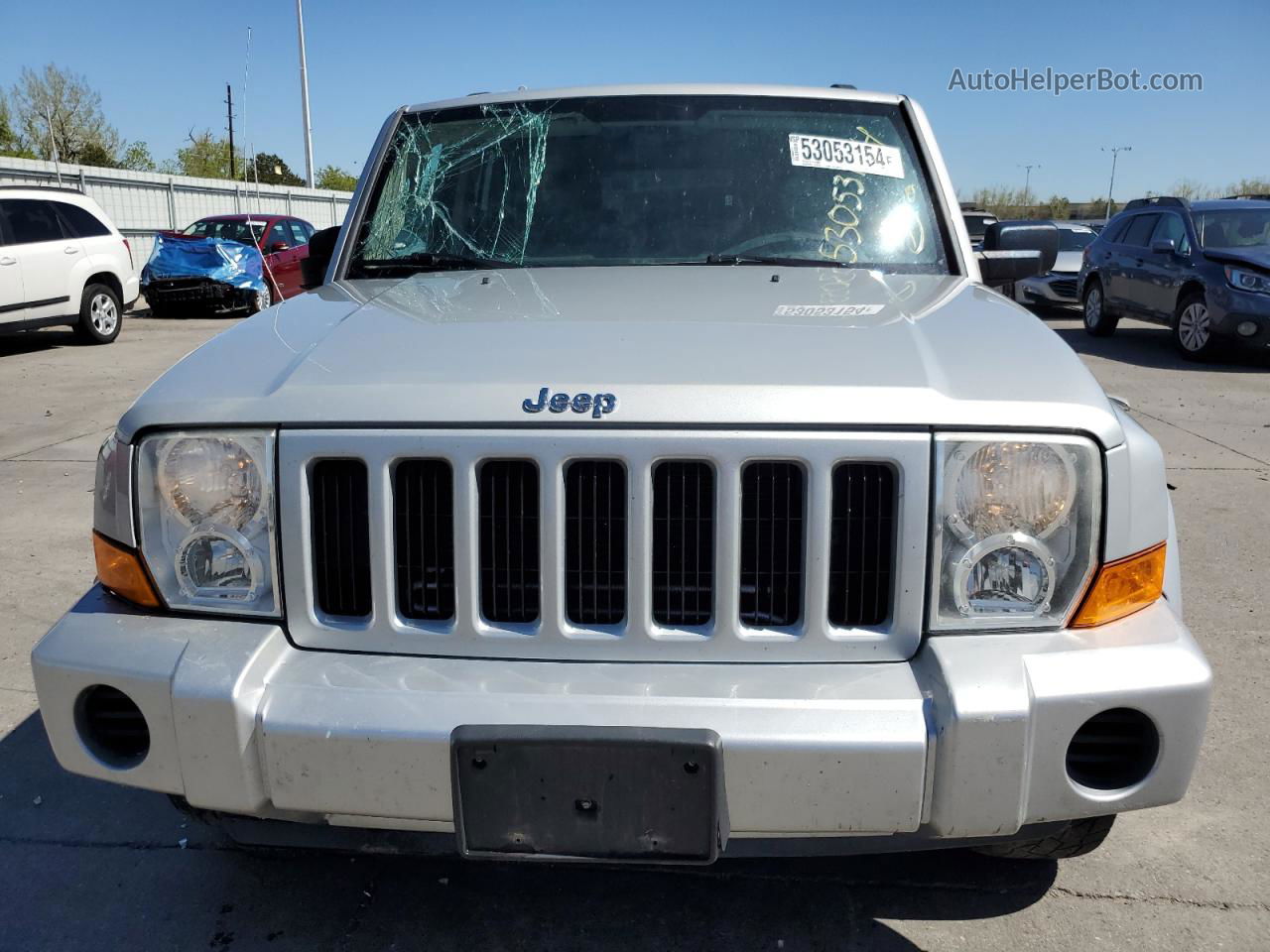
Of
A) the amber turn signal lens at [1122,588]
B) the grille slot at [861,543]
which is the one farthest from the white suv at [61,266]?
the amber turn signal lens at [1122,588]

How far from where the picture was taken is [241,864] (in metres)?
2.56

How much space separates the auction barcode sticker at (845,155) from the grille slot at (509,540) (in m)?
1.69

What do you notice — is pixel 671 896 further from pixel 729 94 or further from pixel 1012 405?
pixel 729 94

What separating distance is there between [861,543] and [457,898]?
1257 mm

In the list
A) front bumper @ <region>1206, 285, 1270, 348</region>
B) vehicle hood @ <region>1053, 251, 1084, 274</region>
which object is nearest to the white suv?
front bumper @ <region>1206, 285, 1270, 348</region>

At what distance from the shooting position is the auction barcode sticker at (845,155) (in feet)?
10.4

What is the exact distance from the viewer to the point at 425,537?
1958 millimetres

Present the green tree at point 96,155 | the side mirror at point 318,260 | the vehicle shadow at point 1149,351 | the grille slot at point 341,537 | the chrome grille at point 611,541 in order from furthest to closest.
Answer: the green tree at point 96,155 → the vehicle shadow at point 1149,351 → the side mirror at point 318,260 → the grille slot at point 341,537 → the chrome grille at point 611,541

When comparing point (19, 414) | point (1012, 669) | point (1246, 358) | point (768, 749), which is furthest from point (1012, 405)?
point (1246, 358)

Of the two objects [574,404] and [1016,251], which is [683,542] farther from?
[1016,251]

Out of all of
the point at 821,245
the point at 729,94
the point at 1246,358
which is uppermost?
the point at 729,94

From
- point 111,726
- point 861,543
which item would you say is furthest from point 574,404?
point 111,726

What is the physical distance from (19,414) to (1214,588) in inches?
336

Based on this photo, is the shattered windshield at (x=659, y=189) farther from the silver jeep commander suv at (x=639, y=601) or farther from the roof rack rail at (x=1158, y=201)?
the roof rack rail at (x=1158, y=201)
